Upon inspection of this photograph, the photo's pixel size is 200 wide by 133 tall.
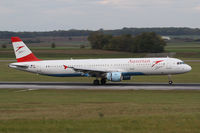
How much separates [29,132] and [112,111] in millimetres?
7605

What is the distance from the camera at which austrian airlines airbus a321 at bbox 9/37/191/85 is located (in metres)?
47.7

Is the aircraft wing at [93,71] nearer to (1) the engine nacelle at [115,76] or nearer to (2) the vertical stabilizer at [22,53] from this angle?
(1) the engine nacelle at [115,76]

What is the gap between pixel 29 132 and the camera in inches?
733

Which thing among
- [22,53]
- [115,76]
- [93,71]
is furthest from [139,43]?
[115,76]

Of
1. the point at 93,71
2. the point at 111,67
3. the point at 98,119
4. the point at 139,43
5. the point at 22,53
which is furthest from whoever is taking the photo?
the point at 139,43

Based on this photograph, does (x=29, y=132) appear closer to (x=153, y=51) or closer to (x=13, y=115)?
(x=13, y=115)

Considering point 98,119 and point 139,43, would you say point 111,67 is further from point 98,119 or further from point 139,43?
point 139,43

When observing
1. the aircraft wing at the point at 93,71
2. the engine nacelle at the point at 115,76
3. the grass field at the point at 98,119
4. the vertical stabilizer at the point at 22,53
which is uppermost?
the vertical stabilizer at the point at 22,53

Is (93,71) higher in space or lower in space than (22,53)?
lower

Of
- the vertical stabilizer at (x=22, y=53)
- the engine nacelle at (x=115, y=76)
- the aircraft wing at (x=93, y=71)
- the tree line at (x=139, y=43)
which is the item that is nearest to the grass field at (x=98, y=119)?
the engine nacelle at (x=115, y=76)

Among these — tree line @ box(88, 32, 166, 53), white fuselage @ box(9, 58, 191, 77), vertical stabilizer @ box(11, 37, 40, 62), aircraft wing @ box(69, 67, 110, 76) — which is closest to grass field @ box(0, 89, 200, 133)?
aircraft wing @ box(69, 67, 110, 76)

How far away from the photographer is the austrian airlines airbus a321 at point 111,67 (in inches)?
1879

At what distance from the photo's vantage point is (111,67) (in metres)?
48.5

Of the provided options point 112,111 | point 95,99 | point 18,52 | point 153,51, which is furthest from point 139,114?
point 153,51
